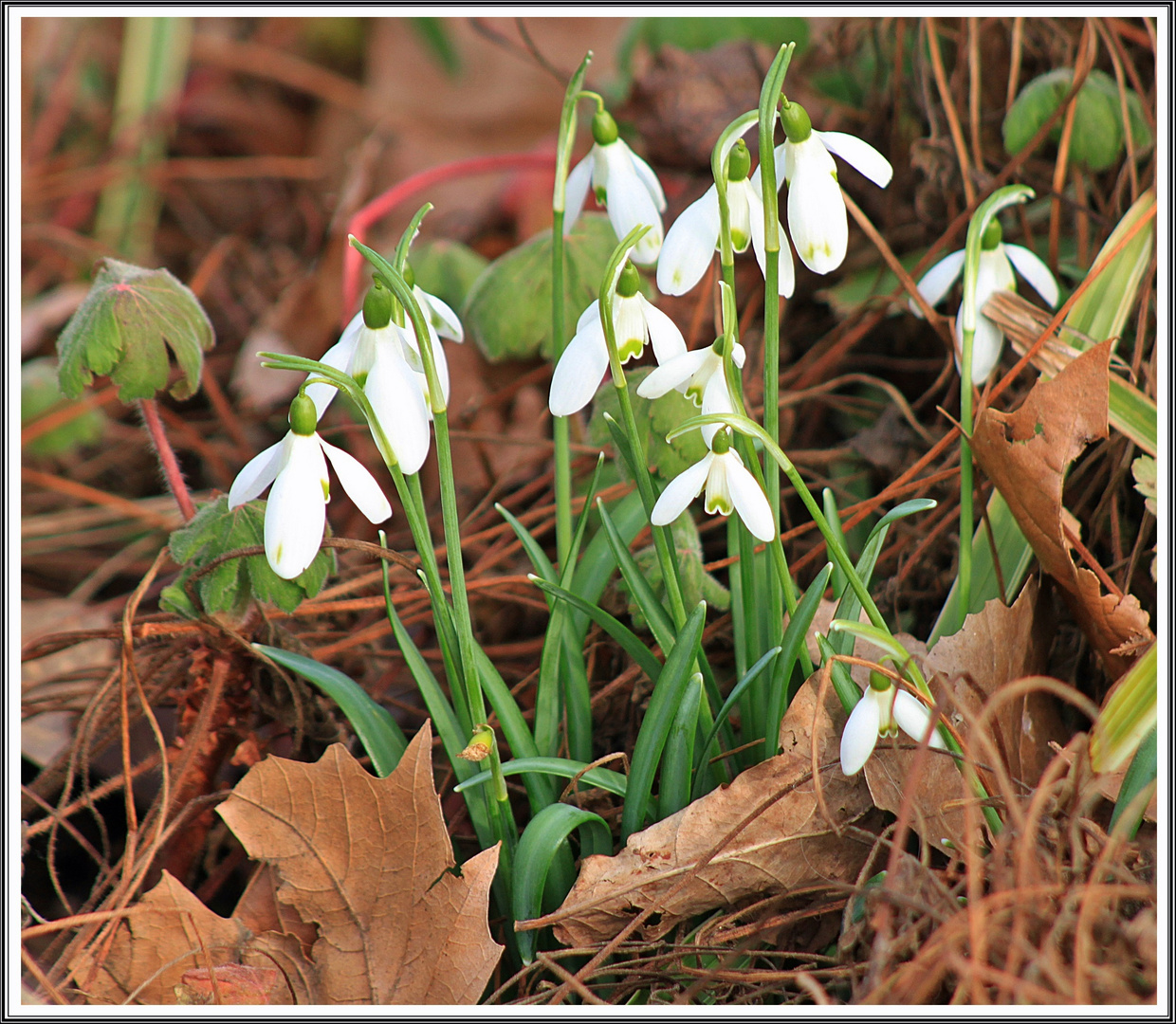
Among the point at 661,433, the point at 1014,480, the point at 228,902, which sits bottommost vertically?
the point at 228,902

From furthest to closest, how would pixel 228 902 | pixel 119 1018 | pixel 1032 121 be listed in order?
1. pixel 1032 121
2. pixel 228 902
3. pixel 119 1018

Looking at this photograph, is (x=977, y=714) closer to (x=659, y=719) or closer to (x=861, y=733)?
(x=861, y=733)

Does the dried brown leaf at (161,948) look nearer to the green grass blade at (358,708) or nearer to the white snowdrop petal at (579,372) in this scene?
the green grass blade at (358,708)

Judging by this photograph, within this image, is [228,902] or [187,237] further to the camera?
[187,237]

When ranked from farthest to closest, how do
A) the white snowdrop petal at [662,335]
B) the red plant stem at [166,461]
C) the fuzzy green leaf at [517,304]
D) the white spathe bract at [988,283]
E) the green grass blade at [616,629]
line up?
the fuzzy green leaf at [517,304] → the red plant stem at [166,461] → the white spathe bract at [988,283] → the green grass blade at [616,629] → the white snowdrop petal at [662,335]


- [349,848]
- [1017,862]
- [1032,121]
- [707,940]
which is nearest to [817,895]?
[707,940]

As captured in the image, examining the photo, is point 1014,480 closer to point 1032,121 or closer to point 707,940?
point 707,940

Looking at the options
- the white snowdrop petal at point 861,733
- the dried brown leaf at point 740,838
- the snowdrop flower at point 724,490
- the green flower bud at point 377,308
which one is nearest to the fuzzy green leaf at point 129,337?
the green flower bud at point 377,308

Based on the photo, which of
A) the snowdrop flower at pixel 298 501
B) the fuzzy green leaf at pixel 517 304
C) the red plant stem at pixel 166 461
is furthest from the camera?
the fuzzy green leaf at pixel 517 304
